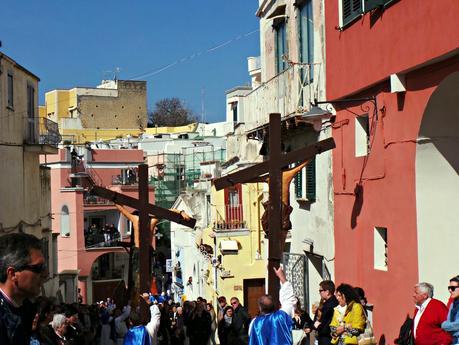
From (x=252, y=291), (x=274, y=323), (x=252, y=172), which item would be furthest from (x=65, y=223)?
(x=274, y=323)

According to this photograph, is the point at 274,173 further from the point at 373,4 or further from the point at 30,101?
the point at 30,101

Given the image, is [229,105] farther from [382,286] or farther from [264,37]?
[382,286]

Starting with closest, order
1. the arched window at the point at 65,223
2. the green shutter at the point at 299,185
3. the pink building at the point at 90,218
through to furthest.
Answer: the green shutter at the point at 299,185, the pink building at the point at 90,218, the arched window at the point at 65,223

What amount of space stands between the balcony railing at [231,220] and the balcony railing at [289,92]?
9.21 meters

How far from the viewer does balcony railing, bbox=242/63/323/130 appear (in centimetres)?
1471

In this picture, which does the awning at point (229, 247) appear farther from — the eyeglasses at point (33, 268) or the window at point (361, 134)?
the eyeglasses at point (33, 268)

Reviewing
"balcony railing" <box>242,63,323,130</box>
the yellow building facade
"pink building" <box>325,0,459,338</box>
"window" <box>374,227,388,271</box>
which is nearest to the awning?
the yellow building facade

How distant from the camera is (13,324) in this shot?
3996mm

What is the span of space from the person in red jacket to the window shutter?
16.1 feet

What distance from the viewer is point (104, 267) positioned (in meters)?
48.0

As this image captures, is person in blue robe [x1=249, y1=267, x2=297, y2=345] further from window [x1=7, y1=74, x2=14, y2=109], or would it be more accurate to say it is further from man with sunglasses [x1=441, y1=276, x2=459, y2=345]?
window [x1=7, y1=74, x2=14, y2=109]

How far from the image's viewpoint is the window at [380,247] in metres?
12.3

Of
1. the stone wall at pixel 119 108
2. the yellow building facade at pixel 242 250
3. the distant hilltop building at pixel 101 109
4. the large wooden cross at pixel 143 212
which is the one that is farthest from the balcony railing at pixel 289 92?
the stone wall at pixel 119 108

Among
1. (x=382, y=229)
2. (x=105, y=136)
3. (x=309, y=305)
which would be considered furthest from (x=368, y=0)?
(x=105, y=136)
